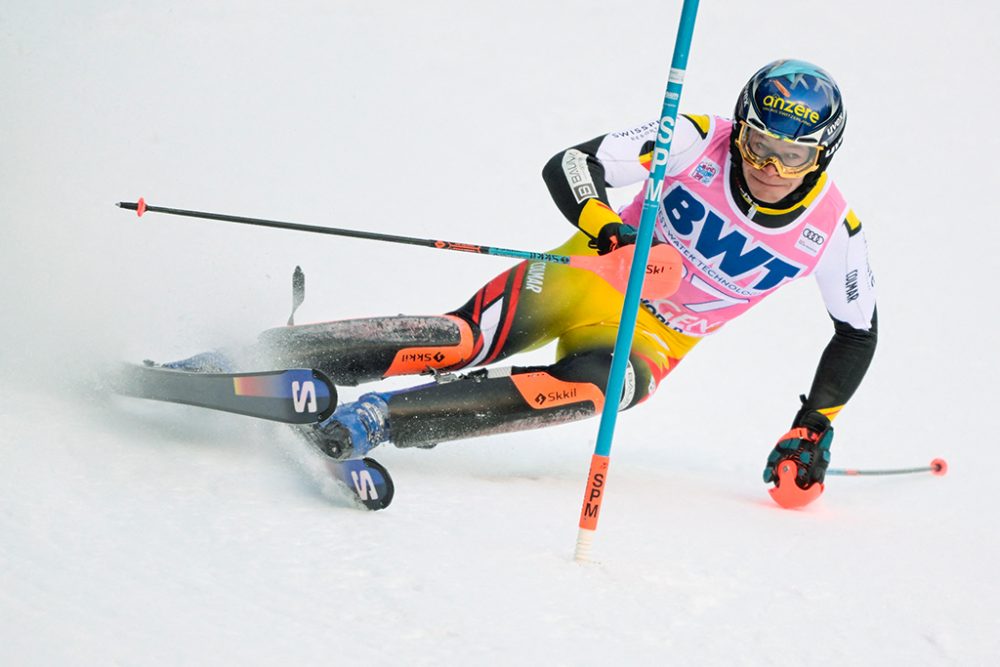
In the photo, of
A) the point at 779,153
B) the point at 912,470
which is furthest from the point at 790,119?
the point at 912,470

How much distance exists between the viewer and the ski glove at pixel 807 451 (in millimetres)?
3344

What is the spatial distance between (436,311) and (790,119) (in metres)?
2.57

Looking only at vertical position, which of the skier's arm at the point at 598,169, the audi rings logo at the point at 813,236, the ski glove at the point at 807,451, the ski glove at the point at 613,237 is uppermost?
the skier's arm at the point at 598,169

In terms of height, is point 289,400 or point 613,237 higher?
point 613,237

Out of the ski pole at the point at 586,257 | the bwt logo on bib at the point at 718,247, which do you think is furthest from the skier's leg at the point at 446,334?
the ski pole at the point at 586,257

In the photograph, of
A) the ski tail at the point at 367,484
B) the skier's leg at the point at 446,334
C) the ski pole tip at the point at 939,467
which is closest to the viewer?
the ski tail at the point at 367,484

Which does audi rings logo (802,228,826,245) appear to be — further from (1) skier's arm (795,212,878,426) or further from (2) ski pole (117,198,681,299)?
(2) ski pole (117,198,681,299)

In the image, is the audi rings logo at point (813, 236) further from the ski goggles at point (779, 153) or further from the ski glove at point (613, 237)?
the ski glove at point (613, 237)

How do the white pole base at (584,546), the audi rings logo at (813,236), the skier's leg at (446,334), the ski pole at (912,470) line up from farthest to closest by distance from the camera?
the ski pole at (912,470)
the audi rings logo at (813,236)
the skier's leg at (446,334)
the white pole base at (584,546)

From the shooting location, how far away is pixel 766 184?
3205 mm

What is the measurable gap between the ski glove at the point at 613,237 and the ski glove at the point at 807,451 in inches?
39.0

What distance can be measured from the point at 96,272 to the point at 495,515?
1.80 metres

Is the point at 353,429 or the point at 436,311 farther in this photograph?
the point at 436,311

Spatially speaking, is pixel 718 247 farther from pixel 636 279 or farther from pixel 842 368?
pixel 636 279
